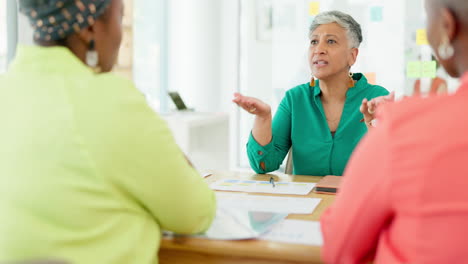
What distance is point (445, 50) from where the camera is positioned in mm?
941

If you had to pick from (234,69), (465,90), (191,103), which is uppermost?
(465,90)

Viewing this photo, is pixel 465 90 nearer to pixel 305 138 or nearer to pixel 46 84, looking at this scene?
pixel 46 84

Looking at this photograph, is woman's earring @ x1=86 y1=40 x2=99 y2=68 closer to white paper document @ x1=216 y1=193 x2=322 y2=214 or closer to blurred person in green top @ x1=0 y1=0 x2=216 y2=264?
blurred person in green top @ x1=0 y1=0 x2=216 y2=264

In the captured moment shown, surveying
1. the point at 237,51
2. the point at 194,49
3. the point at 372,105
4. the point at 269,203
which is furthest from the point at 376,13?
the point at 269,203

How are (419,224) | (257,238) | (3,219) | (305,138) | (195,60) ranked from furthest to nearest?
(195,60) < (305,138) < (257,238) < (3,219) < (419,224)

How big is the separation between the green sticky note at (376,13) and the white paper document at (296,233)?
341 cm

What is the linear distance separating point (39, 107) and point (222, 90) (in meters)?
4.01

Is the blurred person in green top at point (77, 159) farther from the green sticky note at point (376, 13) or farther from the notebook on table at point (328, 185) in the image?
the green sticky note at point (376, 13)

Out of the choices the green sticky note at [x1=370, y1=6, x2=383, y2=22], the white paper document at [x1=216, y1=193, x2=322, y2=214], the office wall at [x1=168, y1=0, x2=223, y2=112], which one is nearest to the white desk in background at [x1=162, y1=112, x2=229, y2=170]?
the office wall at [x1=168, y1=0, x2=223, y2=112]

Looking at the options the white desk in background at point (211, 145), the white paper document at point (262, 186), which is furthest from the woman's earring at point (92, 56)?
the white desk in background at point (211, 145)

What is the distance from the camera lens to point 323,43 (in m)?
2.29

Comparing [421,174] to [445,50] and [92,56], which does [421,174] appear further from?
[92,56]

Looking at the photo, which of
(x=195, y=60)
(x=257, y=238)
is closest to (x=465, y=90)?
(x=257, y=238)

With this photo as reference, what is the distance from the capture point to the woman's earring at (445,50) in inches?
36.3
